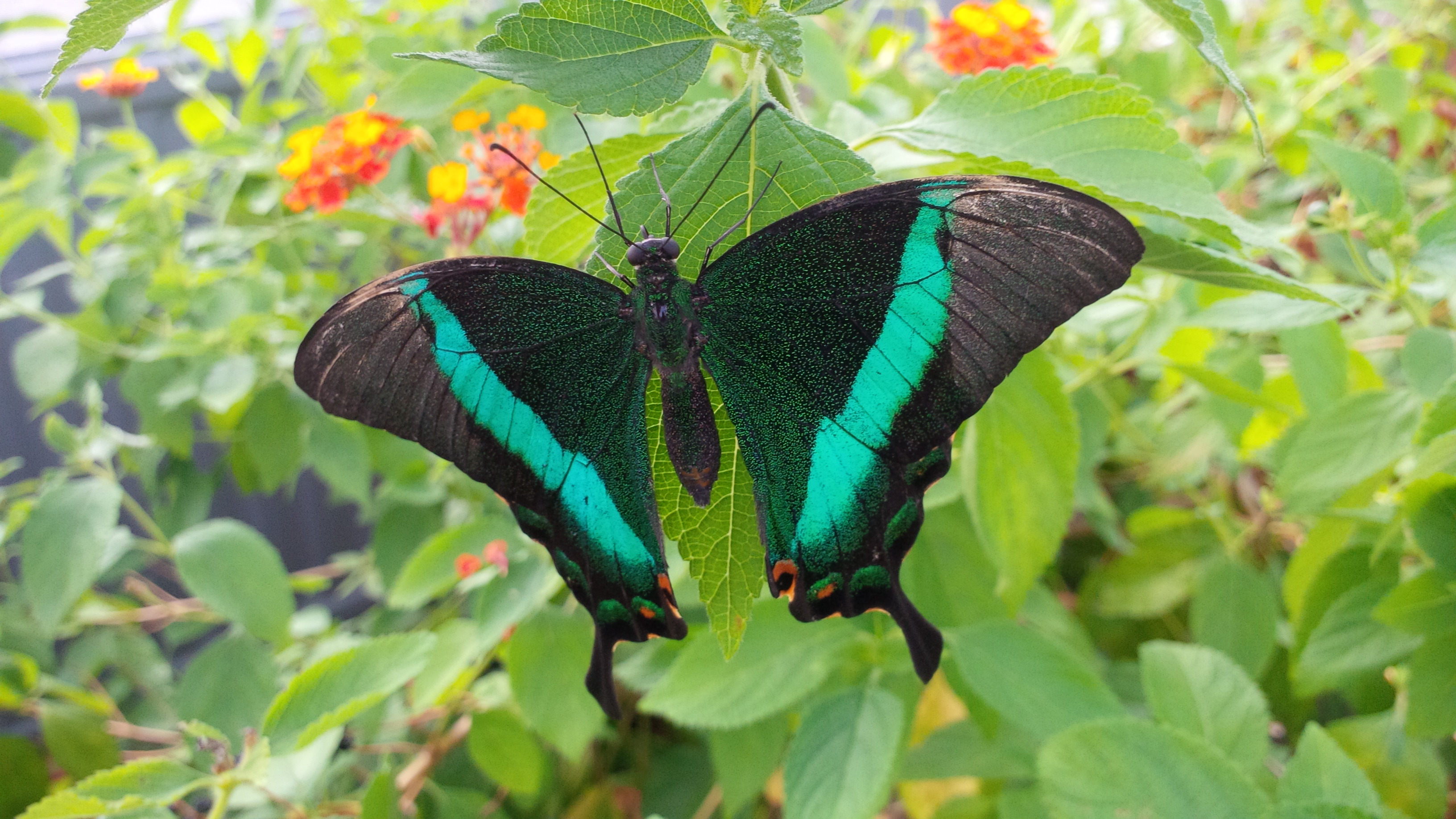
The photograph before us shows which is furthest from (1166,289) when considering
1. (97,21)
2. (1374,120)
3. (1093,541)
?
(1374,120)

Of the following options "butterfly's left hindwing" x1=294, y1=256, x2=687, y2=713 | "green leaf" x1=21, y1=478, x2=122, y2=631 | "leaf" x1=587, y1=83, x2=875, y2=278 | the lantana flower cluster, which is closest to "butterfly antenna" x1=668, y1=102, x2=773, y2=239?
"leaf" x1=587, y1=83, x2=875, y2=278

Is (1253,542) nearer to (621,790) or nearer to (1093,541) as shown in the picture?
(1093,541)

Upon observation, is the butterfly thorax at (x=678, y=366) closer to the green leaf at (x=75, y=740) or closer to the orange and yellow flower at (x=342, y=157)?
the orange and yellow flower at (x=342, y=157)

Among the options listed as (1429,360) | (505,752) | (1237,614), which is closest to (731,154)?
(1429,360)

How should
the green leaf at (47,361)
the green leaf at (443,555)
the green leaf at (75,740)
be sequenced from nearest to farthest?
the green leaf at (443,555) < the green leaf at (75,740) < the green leaf at (47,361)

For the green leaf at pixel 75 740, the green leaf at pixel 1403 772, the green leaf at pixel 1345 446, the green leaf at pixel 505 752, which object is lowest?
the green leaf at pixel 75 740

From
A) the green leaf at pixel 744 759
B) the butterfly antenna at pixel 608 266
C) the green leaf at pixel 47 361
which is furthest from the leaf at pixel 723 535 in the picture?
the green leaf at pixel 47 361
